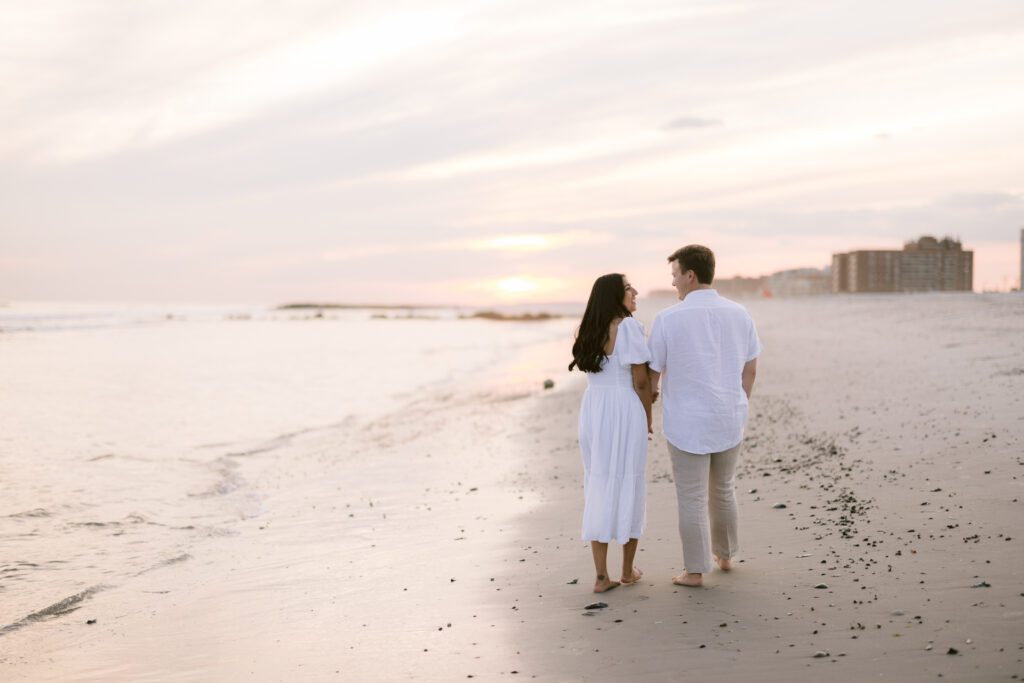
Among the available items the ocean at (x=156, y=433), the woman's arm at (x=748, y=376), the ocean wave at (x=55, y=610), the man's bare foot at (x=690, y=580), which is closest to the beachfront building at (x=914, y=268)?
the ocean at (x=156, y=433)

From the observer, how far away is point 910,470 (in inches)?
295

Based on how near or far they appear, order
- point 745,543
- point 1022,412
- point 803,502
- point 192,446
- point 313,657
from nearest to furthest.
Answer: point 313,657 < point 745,543 < point 803,502 < point 1022,412 < point 192,446

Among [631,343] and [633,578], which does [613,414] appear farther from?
[633,578]

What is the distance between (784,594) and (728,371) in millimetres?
1482

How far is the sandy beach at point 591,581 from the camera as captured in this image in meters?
4.49

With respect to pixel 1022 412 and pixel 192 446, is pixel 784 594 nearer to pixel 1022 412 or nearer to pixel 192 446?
pixel 1022 412

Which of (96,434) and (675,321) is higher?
(675,321)

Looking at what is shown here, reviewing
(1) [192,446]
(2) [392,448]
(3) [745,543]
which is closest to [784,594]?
(3) [745,543]

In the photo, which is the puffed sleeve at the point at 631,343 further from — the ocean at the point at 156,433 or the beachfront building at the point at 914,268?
the beachfront building at the point at 914,268

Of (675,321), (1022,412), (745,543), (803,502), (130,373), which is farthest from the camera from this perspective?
(130,373)

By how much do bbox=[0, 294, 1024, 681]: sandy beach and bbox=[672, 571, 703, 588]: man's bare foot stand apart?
0.22 ft

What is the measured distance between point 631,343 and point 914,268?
102776mm

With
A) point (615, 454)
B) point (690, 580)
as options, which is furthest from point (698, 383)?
point (690, 580)

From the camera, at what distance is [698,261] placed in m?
5.43
